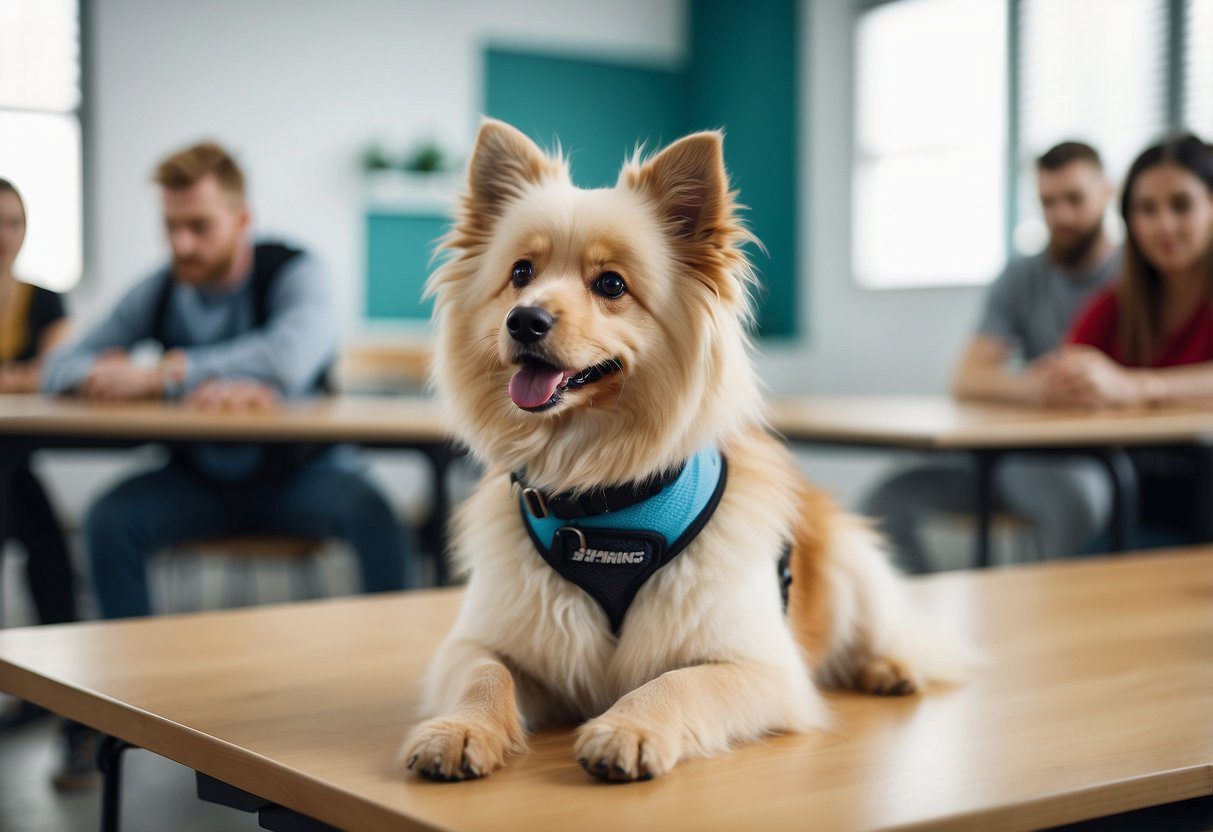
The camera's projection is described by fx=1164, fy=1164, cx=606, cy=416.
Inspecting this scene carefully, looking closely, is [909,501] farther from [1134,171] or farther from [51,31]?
[51,31]

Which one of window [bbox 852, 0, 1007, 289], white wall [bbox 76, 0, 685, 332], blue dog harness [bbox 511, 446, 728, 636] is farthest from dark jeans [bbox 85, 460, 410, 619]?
window [bbox 852, 0, 1007, 289]

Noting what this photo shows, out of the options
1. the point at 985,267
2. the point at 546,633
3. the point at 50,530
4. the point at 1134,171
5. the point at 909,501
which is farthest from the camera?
the point at 985,267

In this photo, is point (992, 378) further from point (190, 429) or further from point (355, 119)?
point (355, 119)

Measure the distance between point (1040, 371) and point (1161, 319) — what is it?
0.41m

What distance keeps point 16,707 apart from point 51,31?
14.8 feet

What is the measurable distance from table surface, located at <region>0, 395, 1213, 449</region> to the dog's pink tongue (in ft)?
5.29

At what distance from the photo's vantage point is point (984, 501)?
10.6 feet

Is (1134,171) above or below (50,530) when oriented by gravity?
→ above

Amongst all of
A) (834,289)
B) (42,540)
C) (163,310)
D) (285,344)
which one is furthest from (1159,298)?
(834,289)

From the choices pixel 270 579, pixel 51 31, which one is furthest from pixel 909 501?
pixel 51 31

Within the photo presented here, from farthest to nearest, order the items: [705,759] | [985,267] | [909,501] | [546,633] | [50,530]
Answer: [985,267] < [909,501] < [50,530] < [546,633] < [705,759]

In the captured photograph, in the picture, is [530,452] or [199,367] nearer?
[530,452]

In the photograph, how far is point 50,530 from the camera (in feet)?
11.1

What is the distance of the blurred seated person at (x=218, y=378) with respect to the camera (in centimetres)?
328
